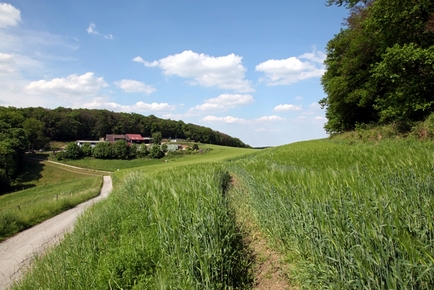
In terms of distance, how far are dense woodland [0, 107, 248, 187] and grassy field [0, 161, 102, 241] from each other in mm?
4368

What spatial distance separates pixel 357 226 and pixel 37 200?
40277 mm

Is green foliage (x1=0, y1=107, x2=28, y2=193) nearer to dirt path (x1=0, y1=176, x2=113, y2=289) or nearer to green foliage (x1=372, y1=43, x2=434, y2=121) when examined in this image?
dirt path (x1=0, y1=176, x2=113, y2=289)

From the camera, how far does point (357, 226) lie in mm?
2529

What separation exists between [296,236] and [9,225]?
651 inches

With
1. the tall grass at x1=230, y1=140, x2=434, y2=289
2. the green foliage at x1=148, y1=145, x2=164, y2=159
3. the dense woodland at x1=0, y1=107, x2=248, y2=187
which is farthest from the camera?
the green foliage at x1=148, y1=145, x2=164, y2=159

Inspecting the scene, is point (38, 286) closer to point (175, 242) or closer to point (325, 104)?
point (175, 242)

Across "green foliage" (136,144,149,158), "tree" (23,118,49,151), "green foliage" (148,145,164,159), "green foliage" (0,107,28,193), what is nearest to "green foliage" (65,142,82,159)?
"green foliage" (0,107,28,193)

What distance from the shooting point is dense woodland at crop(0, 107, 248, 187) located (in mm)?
64494

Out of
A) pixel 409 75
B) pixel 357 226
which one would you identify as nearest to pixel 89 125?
pixel 409 75

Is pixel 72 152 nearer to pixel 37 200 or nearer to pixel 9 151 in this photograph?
pixel 9 151

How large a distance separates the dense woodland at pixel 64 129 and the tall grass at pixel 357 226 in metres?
65.2

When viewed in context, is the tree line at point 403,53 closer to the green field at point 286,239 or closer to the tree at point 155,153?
the green field at point 286,239

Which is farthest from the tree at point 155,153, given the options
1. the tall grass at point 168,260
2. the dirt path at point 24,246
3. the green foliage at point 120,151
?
the tall grass at point 168,260

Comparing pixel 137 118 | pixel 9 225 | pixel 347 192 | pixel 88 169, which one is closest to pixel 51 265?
pixel 347 192
